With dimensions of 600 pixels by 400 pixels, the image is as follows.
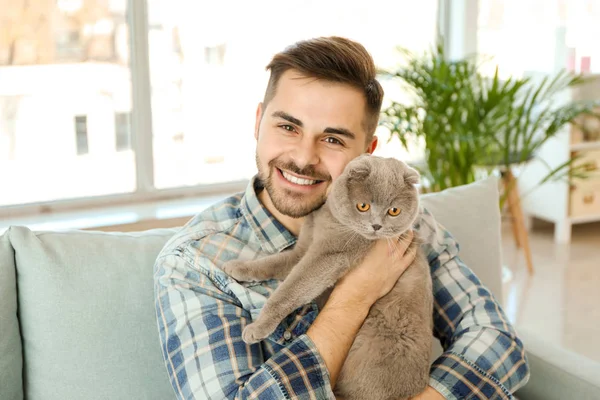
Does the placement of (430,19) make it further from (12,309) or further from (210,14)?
(12,309)

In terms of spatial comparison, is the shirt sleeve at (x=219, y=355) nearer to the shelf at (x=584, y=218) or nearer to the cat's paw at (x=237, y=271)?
the cat's paw at (x=237, y=271)

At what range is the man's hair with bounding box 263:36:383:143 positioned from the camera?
155 cm

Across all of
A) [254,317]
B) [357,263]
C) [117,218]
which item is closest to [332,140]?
[357,263]

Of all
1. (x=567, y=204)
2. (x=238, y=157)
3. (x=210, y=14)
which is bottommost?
(x=567, y=204)

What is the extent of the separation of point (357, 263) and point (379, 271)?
2.0 inches

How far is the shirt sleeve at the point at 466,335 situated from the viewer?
1.44m

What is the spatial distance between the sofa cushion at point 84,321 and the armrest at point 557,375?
0.86m

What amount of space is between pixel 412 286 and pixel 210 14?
8.68ft

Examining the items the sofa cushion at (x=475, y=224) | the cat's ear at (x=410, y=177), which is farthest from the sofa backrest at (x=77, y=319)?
the sofa cushion at (x=475, y=224)

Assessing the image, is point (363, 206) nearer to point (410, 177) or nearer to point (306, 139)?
point (410, 177)

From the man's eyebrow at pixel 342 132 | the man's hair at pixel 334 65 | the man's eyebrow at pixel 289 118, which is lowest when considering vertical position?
the man's eyebrow at pixel 342 132

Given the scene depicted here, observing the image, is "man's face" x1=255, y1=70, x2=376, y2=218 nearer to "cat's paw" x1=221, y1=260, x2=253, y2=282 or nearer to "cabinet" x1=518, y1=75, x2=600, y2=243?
"cat's paw" x1=221, y1=260, x2=253, y2=282

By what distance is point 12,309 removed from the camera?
1.43 metres

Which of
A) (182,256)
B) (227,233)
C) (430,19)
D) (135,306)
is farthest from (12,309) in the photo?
(430,19)
